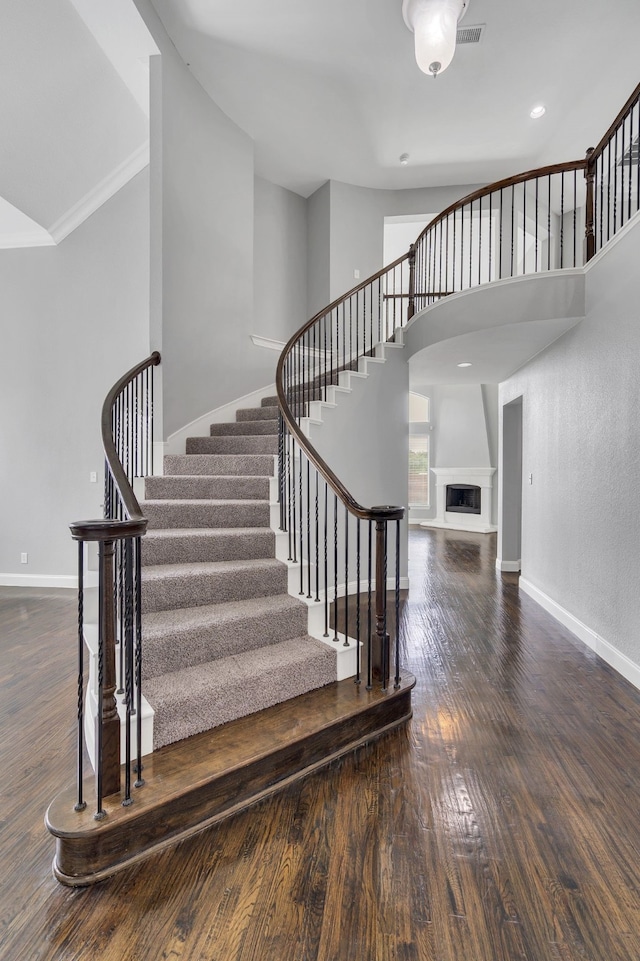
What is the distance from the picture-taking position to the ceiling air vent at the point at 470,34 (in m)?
4.11

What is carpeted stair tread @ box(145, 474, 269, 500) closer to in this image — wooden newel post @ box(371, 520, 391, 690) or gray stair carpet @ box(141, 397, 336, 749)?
gray stair carpet @ box(141, 397, 336, 749)

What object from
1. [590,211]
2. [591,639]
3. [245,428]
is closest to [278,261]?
[245,428]

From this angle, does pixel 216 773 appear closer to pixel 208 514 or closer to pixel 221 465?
pixel 208 514

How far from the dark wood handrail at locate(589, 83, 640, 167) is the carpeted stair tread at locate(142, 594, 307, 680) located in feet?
12.5

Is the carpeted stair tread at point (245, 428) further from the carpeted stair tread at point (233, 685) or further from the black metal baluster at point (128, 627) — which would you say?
the black metal baluster at point (128, 627)

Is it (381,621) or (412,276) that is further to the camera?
(412,276)

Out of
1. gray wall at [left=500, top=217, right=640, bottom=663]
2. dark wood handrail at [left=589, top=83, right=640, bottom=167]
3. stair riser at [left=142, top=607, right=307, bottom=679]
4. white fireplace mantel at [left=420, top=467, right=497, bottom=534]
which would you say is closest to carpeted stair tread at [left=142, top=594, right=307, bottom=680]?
stair riser at [left=142, top=607, right=307, bottom=679]

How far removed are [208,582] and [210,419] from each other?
8.71ft

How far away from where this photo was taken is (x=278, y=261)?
6570 mm

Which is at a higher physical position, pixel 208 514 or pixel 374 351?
pixel 374 351

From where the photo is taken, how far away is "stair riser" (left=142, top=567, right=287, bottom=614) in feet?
8.50

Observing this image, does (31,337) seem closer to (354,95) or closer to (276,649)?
(354,95)

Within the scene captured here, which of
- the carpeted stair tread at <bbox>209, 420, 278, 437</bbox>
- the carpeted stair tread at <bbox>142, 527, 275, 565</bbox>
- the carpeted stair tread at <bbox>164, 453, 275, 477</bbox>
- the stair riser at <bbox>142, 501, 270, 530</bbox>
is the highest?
the carpeted stair tread at <bbox>209, 420, 278, 437</bbox>

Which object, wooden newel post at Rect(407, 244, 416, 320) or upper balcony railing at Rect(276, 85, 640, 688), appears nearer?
upper balcony railing at Rect(276, 85, 640, 688)
